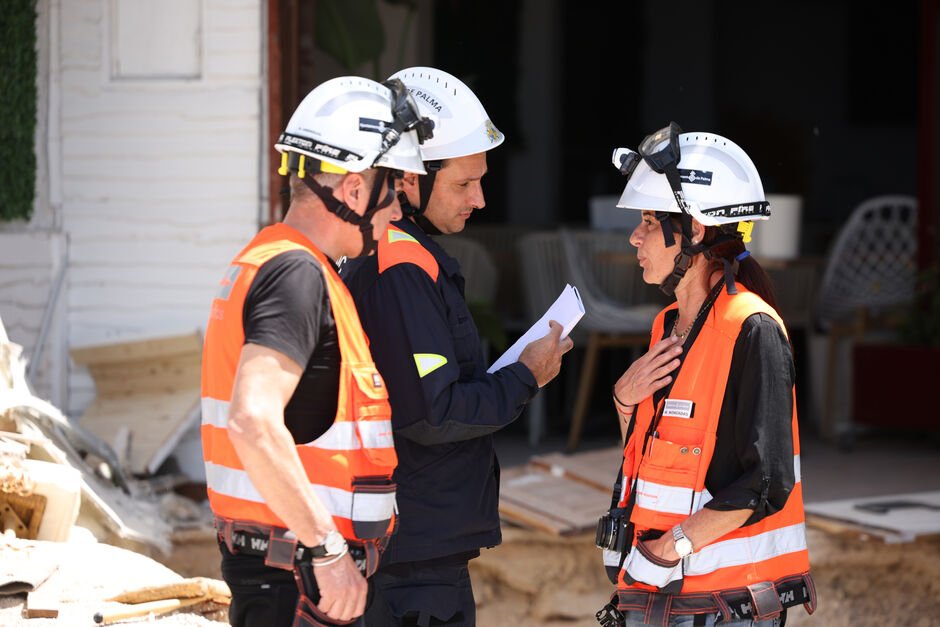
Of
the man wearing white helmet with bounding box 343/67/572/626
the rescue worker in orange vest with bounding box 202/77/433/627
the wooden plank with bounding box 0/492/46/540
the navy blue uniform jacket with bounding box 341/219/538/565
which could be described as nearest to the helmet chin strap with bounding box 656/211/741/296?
the man wearing white helmet with bounding box 343/67/572/626

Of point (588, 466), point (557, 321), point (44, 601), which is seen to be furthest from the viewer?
point (588, 466)

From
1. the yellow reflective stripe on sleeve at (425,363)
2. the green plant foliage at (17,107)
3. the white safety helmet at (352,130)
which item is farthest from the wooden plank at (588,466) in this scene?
the white safety helmet at (352,130)

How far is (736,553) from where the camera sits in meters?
2.72

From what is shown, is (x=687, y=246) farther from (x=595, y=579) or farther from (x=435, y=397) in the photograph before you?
(x=595, y=579)

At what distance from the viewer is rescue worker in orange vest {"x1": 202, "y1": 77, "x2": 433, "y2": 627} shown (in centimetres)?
224

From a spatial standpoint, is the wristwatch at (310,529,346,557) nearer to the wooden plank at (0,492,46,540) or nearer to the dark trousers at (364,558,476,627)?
the dark trousers at (364,558,476,627)

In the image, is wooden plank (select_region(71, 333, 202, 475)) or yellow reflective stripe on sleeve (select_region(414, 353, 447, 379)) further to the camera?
wooden plank (select_region(71, 333, 202, 475))

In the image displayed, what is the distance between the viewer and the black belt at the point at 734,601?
269 cm

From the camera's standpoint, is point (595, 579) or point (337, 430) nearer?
point (337, 430)

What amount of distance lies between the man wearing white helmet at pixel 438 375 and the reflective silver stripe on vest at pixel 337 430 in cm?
24

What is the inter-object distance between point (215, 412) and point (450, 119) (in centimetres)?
93

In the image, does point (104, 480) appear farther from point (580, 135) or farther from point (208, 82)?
point (580, 135)

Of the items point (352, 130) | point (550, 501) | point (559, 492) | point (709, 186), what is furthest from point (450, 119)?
point (559, 492)

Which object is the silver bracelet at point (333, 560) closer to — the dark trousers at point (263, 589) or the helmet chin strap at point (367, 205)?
the dark trousers at point (263, 589)
